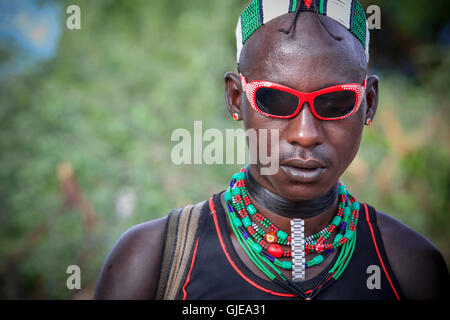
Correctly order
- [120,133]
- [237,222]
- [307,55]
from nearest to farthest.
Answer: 1. [307,55]
2. [237,222]
3. [120,133]

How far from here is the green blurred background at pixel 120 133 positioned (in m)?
4.57

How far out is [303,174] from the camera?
5.59ft

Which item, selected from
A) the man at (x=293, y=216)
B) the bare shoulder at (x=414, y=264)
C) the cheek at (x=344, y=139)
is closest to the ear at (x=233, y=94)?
the man at (x=293, y=216)

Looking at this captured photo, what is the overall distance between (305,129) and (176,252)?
82cm

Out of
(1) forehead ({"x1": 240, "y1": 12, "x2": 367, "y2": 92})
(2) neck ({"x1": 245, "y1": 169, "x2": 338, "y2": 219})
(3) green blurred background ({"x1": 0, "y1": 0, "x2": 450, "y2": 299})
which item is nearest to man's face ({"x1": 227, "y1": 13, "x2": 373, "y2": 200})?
(1) forehead ({"x1": 240, "y1": 12, "x2": 367, "y2": 92})

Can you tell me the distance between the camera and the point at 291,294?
1771 millimetres

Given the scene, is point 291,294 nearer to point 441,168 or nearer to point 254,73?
point 254,73

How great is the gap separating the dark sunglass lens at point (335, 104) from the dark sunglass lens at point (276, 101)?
10cm

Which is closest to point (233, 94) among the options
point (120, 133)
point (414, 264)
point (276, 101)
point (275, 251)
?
point (276, 101)

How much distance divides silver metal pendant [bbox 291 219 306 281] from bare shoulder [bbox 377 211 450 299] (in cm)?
45

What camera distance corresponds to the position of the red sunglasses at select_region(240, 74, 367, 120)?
1668mm

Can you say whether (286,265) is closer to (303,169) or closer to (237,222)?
(237,222)

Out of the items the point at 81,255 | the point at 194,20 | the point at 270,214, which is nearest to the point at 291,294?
the point at 270,214

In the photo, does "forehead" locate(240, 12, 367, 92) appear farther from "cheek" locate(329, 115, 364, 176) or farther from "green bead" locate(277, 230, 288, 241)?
"green bead" locate(277, 230, 288, 241)
